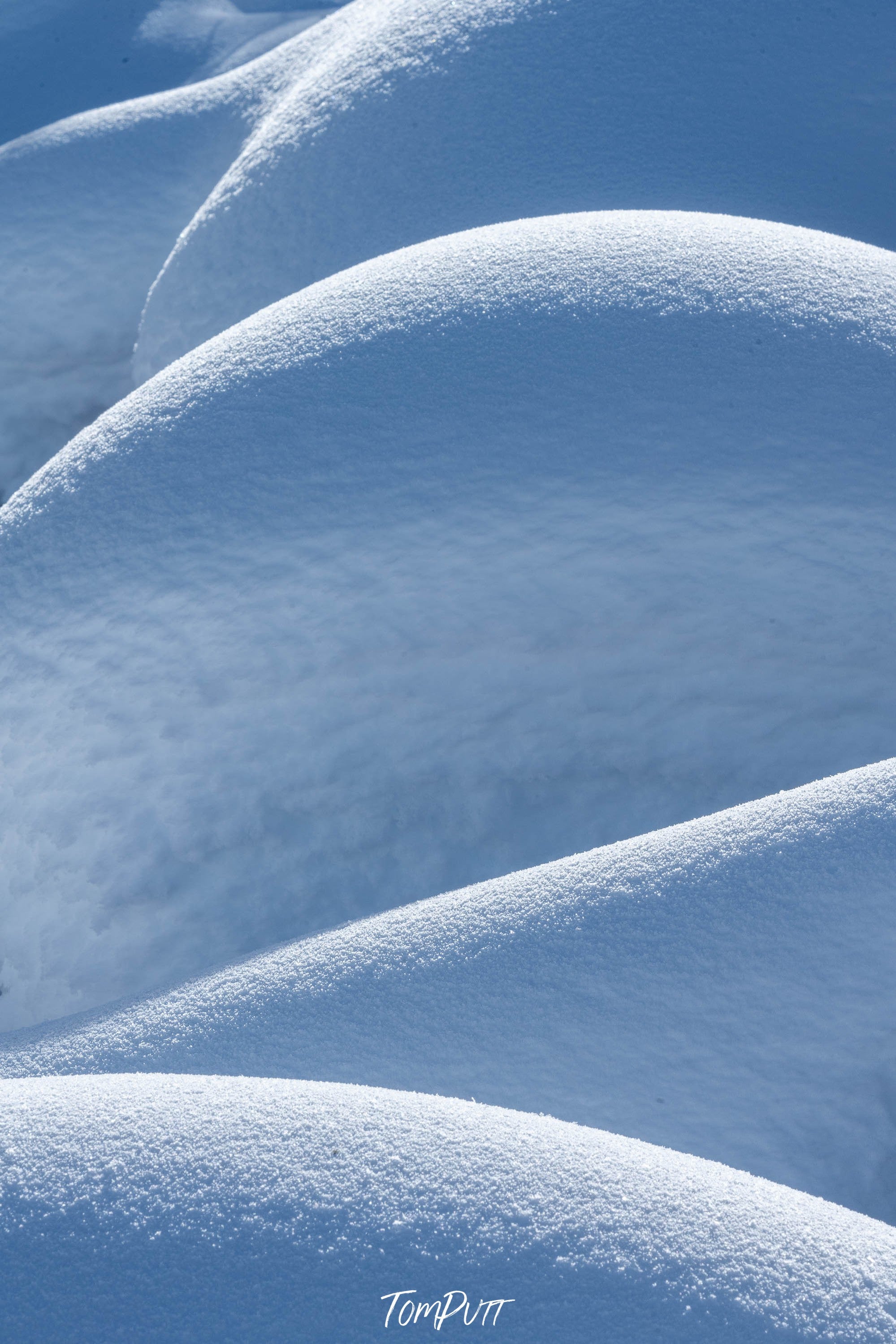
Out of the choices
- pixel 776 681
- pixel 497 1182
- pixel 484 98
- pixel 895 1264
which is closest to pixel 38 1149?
pixel 497 1182

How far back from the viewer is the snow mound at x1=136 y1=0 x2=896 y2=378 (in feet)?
9.19

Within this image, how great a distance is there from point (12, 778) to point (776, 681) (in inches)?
53.1

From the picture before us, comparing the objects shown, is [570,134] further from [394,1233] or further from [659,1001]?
[394,1233]

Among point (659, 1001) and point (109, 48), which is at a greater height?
point (109, 48)

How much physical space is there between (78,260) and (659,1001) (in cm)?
275

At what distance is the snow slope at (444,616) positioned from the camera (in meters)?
2.09

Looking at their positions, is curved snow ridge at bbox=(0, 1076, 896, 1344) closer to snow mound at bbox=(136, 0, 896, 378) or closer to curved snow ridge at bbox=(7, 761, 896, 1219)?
curved snow ridge at bbox=(7, 761, 896, 1219)

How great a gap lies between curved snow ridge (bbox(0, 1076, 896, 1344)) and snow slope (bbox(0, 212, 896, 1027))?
0.84 metres

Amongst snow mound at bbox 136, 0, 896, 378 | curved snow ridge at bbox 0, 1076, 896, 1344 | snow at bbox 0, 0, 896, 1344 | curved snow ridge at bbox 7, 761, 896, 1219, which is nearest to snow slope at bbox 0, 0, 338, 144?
snow at bbox 0, 0, 896, 1344

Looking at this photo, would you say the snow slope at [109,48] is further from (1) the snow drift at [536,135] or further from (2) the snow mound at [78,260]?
(1) the snow drift at [536,135]

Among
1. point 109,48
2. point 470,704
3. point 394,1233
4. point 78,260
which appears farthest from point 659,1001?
point 109,48

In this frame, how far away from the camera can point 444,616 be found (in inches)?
83.8

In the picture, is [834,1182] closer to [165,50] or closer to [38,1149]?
[38,1149]

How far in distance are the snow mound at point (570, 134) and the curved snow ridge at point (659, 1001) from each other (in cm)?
165
